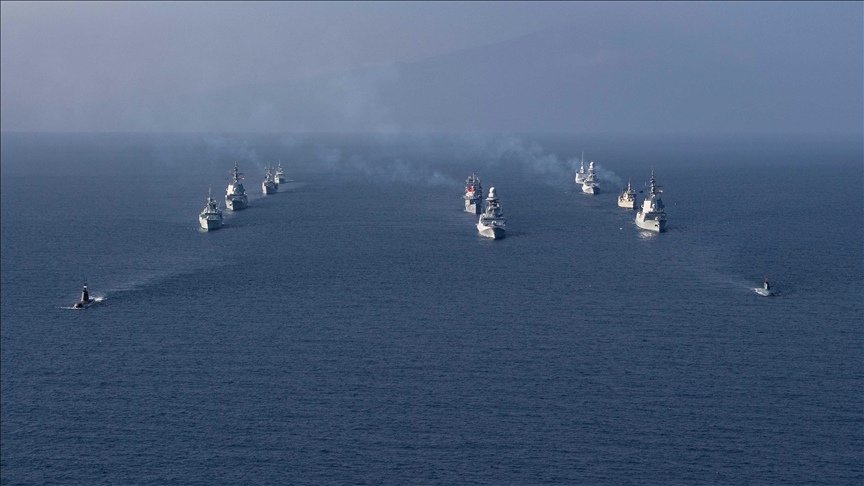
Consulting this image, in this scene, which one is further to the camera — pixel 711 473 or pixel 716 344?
pixel 716 344

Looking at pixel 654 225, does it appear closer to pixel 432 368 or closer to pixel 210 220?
pixel 210 220

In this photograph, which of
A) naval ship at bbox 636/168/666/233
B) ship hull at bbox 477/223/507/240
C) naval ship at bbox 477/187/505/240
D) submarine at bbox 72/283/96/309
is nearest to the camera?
submarine at bbox 72/283/96/309

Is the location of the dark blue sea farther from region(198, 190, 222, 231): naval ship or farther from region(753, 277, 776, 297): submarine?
region(198, 190, 222, 231): naval ship

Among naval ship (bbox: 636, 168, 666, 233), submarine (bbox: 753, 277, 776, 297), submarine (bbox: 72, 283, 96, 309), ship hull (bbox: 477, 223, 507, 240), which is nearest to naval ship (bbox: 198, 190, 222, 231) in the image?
ship hull (bbox: 477, 223, 507, 240)

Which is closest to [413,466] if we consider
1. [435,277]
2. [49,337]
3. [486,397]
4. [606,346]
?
[486,397]

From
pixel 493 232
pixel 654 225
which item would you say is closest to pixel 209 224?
pixel 493 232

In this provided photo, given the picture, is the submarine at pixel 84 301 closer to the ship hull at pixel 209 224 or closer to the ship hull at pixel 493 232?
the ship hull at pixel 209 224

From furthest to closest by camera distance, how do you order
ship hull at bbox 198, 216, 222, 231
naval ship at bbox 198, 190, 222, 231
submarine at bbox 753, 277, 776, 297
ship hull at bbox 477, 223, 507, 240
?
naval ship at bbox 198, 190, 222, 231, ship hull at bbox 198, 216, 222, 231, ship hull at bbox 477, 223, 507, 240, submarine at bbox 753, 277, 776, 297

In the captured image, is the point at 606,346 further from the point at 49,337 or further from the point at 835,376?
the point at 49,337

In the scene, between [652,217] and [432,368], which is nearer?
[432,368]
